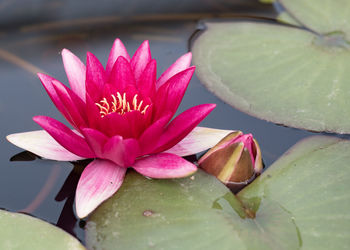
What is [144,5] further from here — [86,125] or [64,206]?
[64,206]

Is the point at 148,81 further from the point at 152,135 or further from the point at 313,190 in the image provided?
the point at 313,190

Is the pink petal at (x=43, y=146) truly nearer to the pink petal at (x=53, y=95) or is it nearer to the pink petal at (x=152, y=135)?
the pink petal at (x=53, y=95)

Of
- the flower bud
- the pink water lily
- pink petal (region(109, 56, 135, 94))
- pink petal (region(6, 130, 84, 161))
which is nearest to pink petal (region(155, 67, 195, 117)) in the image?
the pink water lily

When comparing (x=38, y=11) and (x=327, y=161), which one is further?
(x=38, y=11)

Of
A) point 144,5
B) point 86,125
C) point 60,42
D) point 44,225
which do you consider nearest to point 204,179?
point 86,125

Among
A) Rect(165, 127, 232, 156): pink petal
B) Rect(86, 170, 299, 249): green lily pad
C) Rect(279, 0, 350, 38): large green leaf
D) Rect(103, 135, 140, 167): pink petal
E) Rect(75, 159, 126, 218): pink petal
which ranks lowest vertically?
Rect(86, 170, 299, 249): green lily pad

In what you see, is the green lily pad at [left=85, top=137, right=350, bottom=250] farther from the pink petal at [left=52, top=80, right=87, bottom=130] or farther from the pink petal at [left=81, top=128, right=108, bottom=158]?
the pink petal at [left=52, top=80, right=87, bottom=130]
